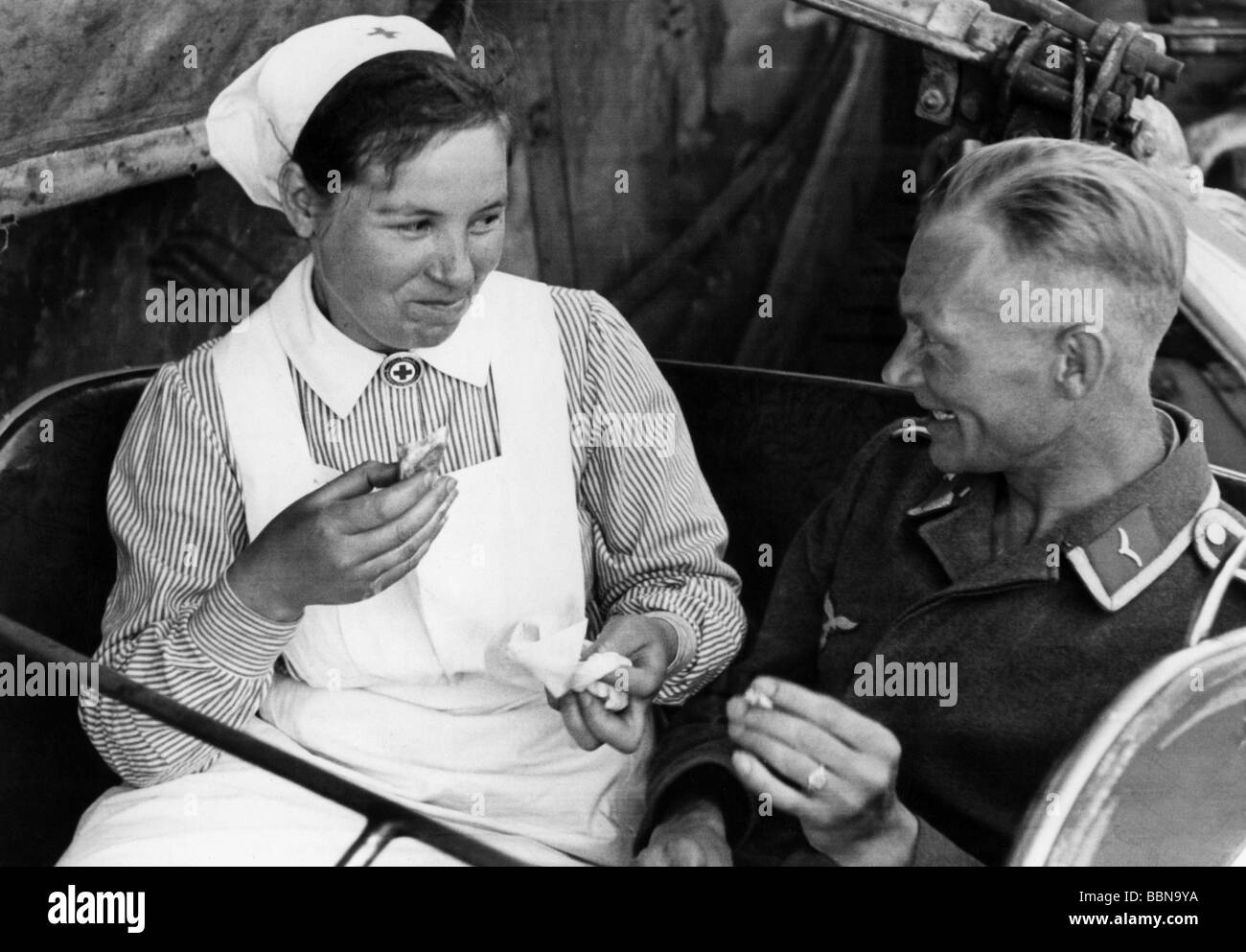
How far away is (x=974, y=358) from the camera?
183 cm

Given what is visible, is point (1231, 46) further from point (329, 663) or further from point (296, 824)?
point (296, 824)

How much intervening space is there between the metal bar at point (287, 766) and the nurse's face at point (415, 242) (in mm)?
483

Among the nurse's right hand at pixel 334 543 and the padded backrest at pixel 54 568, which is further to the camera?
the padded backrest at pixel 54 568

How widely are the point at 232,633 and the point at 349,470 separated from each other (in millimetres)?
228

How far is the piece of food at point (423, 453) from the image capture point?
182cm

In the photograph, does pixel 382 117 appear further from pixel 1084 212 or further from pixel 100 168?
pixel 1084 212

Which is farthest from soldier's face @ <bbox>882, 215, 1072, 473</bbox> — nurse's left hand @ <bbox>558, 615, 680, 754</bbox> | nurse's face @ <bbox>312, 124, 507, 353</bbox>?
nurse's face @ <bbox>312, 124, 507, 353</bbox>

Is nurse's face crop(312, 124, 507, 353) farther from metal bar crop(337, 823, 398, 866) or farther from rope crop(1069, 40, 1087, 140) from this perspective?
rope crop(1069, 40, 1087, 140)

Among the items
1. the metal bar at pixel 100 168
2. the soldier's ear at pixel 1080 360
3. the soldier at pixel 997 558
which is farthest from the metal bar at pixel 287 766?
the soldier's ear at pixel 1080 360

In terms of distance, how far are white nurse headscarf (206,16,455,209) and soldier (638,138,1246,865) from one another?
676 mm

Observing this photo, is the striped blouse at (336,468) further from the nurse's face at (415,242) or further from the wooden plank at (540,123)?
the wooden plank at (540,123)


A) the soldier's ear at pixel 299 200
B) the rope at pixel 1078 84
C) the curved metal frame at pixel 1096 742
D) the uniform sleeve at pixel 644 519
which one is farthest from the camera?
the rope at pixel 1078 84

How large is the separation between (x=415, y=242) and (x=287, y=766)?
0.63 metres
